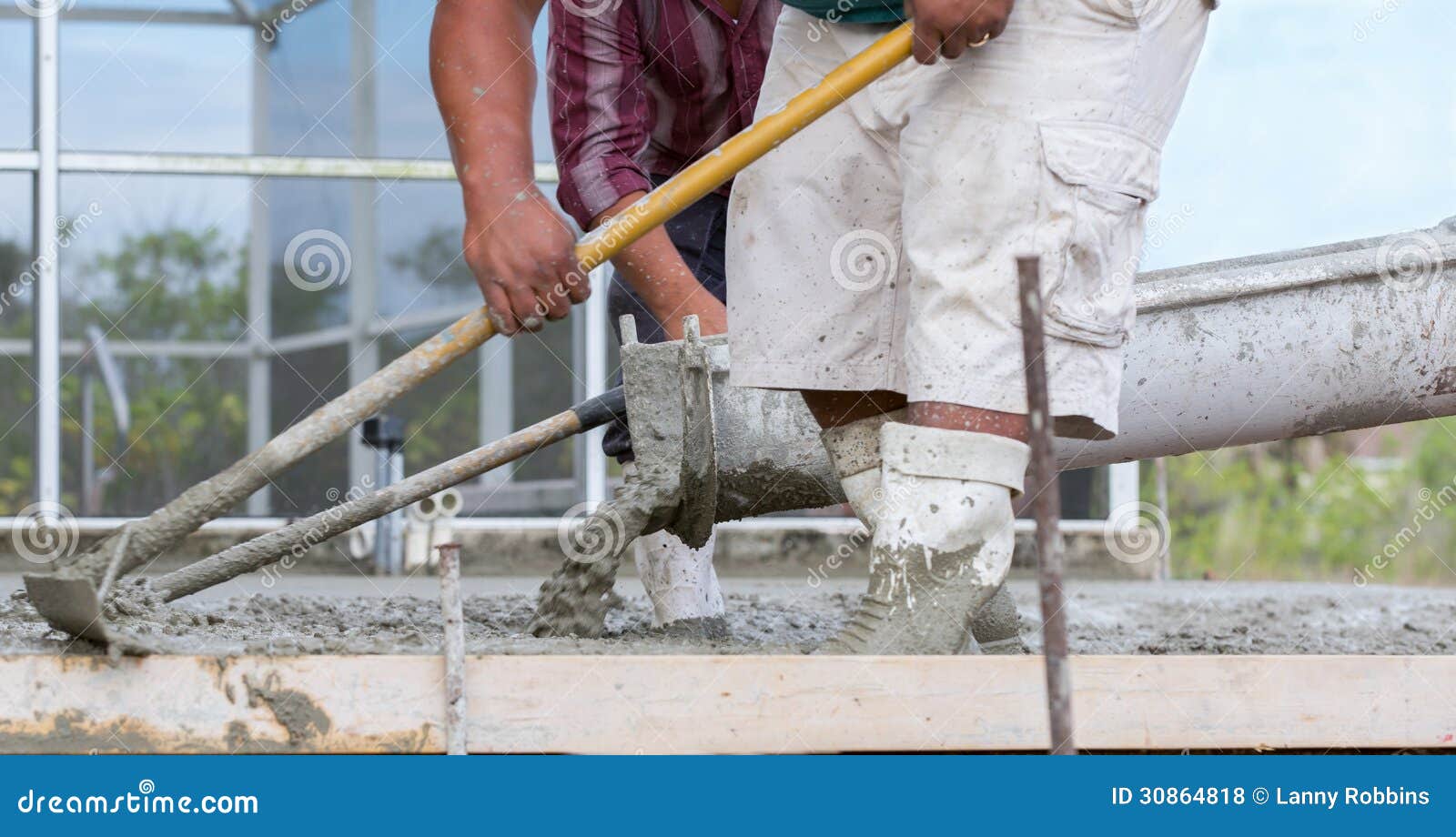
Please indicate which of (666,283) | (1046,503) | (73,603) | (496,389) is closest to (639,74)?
(666,283)

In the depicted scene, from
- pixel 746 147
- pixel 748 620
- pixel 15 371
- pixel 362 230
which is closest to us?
pixel 746 147

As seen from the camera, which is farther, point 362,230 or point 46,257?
point 362,230

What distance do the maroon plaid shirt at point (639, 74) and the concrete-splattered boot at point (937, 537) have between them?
1.27 m

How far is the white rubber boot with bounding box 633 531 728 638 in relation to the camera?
2729 mm

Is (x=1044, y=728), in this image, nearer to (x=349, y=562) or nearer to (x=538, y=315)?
(x=538, y=315)

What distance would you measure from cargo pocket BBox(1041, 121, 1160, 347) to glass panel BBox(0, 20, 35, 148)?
14.3ft

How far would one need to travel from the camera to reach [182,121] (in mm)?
5805

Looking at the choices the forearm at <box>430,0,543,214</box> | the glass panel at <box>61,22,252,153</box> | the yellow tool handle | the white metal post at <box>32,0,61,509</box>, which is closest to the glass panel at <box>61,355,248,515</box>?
the white metal post at <box>32,0,61,509</box>

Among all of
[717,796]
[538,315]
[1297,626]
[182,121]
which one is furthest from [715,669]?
[182,121]

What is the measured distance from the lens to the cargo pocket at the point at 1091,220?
1708 millimetres

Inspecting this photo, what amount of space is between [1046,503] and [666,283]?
1.64m

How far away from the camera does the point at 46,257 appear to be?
4887mm

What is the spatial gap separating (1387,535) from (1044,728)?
7.77 meters

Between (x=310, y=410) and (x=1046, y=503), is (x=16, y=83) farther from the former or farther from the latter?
(x=1046, y=503)
